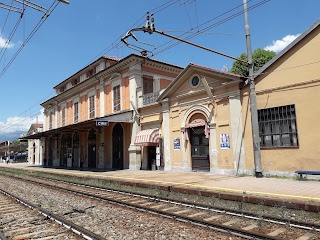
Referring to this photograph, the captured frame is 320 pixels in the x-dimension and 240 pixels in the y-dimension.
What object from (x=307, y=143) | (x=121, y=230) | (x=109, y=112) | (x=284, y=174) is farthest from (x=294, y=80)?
(x=109, y=112)

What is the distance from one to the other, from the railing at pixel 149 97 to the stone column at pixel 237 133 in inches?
260

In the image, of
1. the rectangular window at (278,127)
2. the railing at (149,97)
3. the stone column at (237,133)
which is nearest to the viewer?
the rectangular window at (278,127)

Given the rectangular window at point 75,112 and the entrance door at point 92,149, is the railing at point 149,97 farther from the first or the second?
the rectangular window at point 75,112

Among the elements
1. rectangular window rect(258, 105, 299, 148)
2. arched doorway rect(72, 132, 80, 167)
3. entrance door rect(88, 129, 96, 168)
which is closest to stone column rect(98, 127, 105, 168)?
entrance door rect(88, 129, 96, 168)

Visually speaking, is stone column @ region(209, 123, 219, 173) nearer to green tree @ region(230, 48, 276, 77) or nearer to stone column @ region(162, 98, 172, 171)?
stone column @ region(162, 98, 172, 171)

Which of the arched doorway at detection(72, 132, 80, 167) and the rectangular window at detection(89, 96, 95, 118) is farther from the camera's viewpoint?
the arched doorway at detection(72, 132, 80, 167)

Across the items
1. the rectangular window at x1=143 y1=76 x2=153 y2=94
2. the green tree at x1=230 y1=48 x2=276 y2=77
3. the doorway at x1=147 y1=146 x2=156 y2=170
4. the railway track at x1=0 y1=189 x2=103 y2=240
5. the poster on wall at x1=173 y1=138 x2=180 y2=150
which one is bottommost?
the railway track at x1=0 y1=189 x2=103 y2=240

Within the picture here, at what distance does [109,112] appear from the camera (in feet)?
80.1

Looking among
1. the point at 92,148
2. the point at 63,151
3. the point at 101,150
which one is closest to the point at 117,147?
the point at 101,150

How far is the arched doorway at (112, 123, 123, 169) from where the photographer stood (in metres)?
22.8

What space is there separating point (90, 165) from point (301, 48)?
21050 mm

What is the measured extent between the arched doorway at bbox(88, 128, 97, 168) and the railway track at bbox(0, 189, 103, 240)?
1725 centimetres

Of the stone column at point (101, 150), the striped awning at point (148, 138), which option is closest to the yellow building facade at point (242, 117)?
the striped awning at point (148, 138)

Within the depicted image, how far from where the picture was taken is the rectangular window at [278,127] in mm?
12359
